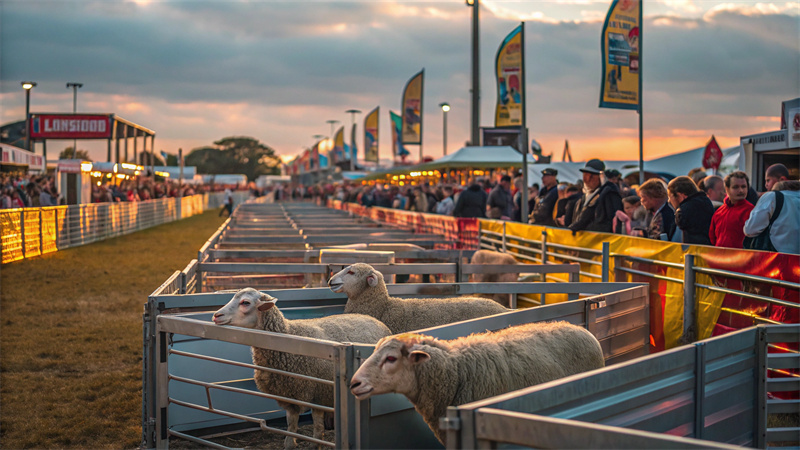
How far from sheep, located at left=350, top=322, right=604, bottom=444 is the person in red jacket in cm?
314

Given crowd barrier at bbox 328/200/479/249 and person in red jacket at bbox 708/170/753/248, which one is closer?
person in red jacket at bbox 708/170/753/248

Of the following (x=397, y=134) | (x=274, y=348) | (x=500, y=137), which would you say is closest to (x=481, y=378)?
(x=274, y=348)

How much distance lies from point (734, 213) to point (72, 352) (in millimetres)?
7776

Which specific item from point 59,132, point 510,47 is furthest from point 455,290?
point 59,132

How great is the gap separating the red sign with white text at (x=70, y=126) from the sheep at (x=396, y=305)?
105ft

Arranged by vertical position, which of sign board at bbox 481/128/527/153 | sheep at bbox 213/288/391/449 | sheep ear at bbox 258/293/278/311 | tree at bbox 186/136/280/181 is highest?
tree at bbox 186/136/280/181

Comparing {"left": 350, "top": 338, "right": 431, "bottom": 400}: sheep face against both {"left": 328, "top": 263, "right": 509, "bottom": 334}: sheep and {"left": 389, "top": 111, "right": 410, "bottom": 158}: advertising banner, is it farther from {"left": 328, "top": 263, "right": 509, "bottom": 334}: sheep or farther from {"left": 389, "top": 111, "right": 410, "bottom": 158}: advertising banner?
{"left": 389, "top": 111, "right": 410, "bottom": 158}: advertising banner

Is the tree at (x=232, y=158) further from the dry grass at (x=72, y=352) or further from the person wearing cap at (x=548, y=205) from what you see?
the person wearing cap at (x=548, y=205)

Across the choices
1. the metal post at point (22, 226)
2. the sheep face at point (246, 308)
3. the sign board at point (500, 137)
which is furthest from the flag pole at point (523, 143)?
the sign board at point (500, 137)

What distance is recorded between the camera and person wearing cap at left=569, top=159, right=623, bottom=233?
9758 mm

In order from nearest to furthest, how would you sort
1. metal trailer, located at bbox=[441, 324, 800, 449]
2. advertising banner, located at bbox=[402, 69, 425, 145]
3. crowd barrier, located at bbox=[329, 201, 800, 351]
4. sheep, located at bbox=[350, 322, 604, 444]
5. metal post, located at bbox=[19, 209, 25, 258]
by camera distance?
metal trailer, located at bbox=[441, 324, 800, 449] < sheep, located at bbox=[350, 322, 604, 444] < crowd barrier, located at bbox=[329, 201, 800, 351] < metal post, located at bbox=[19, 209, 25, 258] < advertising banner, located at bbox=[402, 69, 425, 145]

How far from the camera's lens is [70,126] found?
35562 millimetres

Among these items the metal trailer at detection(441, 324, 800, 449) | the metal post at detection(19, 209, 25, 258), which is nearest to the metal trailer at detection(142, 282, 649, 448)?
the metal trailer at detection(441, 324, 800, 449)

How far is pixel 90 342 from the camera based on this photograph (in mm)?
9758
